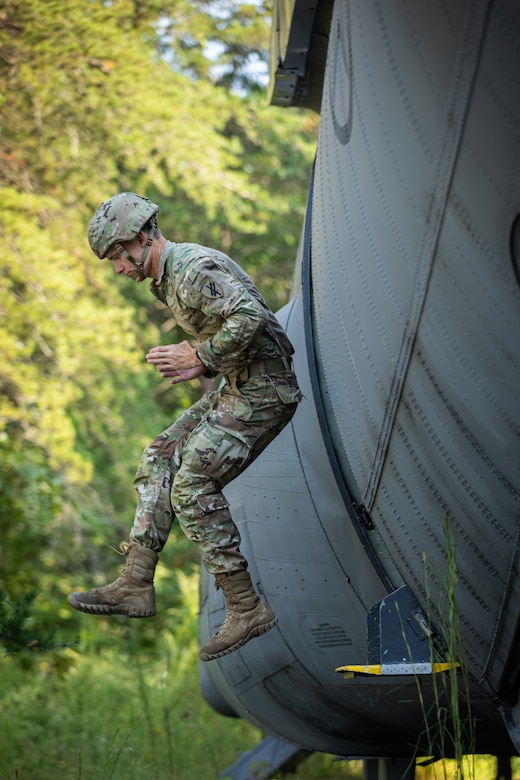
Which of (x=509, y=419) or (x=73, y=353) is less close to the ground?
(x=509, y=419)

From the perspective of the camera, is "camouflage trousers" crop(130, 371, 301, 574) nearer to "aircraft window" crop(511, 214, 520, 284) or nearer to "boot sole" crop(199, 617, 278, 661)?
"boot sole" crop(199, 617, 278, 661)

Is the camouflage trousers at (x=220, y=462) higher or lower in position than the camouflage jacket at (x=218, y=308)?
lower

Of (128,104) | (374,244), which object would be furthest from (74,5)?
(374,244)

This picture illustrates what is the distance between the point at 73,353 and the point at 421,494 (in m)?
8.63

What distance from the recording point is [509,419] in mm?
2980

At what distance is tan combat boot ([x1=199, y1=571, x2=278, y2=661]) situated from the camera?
3.95 metres

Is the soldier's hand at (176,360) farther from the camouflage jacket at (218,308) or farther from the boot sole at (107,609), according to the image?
the boot sole at (107,609)

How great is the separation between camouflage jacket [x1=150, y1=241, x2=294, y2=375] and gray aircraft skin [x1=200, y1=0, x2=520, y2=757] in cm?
27

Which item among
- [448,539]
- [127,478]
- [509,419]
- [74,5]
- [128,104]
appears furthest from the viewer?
[127,478]

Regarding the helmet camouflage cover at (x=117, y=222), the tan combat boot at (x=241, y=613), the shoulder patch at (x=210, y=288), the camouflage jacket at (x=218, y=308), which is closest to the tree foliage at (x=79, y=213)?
the helmet camouflage cover at (x=117, y=222)

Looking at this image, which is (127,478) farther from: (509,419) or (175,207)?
(509,419)

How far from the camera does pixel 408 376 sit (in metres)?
3.28

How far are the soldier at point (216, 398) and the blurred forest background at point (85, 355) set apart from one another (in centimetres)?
204

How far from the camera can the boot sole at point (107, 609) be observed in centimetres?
400
